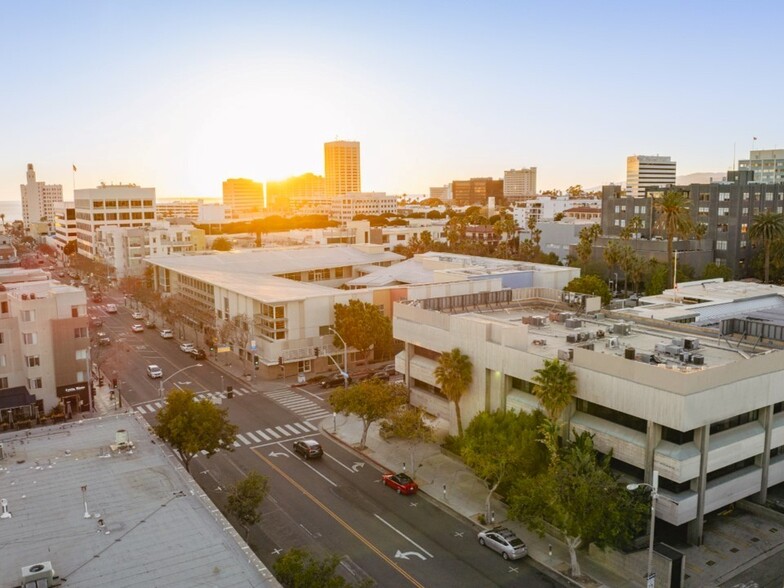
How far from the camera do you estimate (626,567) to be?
3991 centimetres

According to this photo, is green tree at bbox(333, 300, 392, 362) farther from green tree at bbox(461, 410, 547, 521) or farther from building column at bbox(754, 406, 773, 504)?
building column at bbox(754, 406, 773, 504)

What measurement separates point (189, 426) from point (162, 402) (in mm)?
29588

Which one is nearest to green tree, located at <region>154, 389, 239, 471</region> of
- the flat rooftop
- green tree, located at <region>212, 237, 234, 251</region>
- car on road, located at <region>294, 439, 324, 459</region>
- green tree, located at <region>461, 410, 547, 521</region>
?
the flat rooftop

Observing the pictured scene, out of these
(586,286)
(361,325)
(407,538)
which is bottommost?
(407,538)

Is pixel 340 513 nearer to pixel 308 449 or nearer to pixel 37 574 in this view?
pixel 308 449

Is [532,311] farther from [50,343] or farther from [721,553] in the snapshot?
[50,343]

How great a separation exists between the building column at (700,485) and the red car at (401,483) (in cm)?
1947

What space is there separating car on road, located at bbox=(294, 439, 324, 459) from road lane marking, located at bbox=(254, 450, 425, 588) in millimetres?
2706

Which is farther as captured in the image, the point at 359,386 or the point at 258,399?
the point at 258,399

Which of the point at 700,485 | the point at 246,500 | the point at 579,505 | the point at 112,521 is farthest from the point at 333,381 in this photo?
the point at 112,521

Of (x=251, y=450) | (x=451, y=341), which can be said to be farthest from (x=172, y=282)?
(x=451, y=341)

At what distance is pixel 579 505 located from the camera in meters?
38.2

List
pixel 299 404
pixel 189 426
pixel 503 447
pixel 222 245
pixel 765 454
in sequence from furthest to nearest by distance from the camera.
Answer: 1. pixel 222 245
2. pixel 299 404
3. pixel 189 426
4. pixel 765 454
5. pixel 503 447

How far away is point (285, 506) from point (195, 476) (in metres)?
9.95
